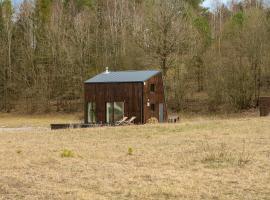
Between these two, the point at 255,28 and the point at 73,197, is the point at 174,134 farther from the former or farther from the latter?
the point at 255,28

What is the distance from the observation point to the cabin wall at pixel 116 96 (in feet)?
125

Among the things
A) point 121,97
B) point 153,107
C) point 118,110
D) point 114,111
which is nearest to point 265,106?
point 153,107

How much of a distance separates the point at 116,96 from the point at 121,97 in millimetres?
420

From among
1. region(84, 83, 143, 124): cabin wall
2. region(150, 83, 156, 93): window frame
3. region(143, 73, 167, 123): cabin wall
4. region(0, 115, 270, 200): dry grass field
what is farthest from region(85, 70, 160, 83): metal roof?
region(0, 115, 270, 200): dry grass field

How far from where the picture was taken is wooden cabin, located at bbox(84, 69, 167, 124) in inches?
1506

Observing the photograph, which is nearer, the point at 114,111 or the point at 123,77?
the point at 114,111

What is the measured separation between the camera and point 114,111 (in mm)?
39094

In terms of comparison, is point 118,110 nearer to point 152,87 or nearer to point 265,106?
Answer: point 152,87

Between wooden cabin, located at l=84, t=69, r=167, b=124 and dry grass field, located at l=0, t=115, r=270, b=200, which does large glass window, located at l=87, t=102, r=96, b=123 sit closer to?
wooden cabin, located at l=84, t=69, r=167, b=124

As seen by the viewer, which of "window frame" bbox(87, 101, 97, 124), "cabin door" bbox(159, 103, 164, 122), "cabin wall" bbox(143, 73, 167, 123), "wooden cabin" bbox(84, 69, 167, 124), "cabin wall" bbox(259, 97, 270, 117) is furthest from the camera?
"cabin door" bbox(159, 103, 164, 122)

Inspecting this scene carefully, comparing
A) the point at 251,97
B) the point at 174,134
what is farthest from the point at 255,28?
the point at 174,134

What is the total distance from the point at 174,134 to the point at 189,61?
1395 inches

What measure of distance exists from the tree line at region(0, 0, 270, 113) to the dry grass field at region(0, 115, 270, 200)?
30807 mm

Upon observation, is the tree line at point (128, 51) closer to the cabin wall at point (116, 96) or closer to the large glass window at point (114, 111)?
the cabin wall at point (116, 96)
